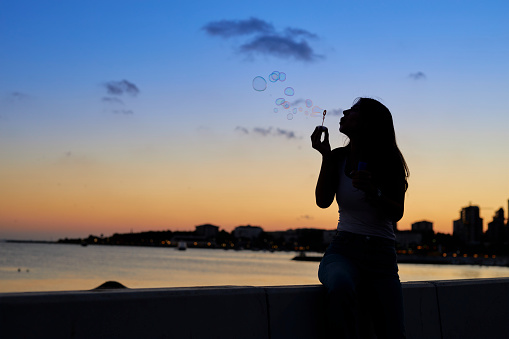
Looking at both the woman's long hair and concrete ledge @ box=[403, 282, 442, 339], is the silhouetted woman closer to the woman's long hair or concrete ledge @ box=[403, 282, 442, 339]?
the woman's long hair

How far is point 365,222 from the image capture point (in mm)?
5363

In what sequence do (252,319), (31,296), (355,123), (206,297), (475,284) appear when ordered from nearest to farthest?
(31,296) → (206,297) → (252,319) → (355,123) → (475,284)

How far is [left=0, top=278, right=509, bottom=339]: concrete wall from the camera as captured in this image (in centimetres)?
403

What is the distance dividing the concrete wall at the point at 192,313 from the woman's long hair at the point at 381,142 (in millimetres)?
1231

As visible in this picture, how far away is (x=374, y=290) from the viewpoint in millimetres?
Result: 5336

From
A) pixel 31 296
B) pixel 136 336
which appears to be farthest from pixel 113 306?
pixel 31 296

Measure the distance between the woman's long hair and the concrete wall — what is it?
123 centimetres

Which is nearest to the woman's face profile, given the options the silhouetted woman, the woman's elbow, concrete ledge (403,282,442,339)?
the silhouetted woman

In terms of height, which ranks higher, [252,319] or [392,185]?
[392,185]

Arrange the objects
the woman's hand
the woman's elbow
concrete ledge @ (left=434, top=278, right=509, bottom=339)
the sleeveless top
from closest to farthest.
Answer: the sleeveless top < the woman's elbow < the woman's hand < concrete ledge @ (left=434, top=278, right=509, bottom=339)

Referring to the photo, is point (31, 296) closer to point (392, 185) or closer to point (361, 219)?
point (361, 219)

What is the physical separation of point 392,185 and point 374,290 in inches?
37.1

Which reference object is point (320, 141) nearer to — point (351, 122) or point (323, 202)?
point (351, 122)

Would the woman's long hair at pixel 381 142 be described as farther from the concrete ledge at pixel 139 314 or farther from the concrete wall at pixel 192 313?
the concrete ledge at pixel 139 314
